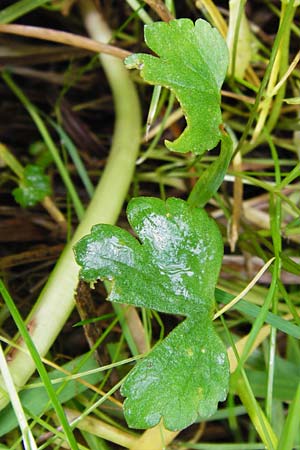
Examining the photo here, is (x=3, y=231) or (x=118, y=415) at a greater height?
(x=3, y=231)

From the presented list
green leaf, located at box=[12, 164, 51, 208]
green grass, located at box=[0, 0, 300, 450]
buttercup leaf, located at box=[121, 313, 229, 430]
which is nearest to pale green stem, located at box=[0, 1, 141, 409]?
green grass, located at box=[0, 0, 300, 450]

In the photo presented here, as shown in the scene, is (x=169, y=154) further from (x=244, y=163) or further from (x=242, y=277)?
(x=242, y=277)

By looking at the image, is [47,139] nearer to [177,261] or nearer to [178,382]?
[177,261]

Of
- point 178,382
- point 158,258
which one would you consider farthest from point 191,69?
point 178,382

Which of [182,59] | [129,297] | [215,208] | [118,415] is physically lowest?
[118,415]

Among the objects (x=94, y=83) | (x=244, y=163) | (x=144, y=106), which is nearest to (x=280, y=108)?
(x=244, y=163)

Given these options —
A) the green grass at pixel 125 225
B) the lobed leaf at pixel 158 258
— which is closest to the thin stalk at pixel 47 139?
the green grass at pixel 125 225

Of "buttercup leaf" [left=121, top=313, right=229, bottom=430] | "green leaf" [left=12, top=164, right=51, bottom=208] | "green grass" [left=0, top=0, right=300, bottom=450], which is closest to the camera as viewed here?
"buttercup leaf" [left=121, top=313, right=229, bottom=430]

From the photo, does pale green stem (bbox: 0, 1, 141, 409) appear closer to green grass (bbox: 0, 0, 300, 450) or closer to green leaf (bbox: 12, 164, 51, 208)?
green grass (bbox: 0, 0, 300, 450)
